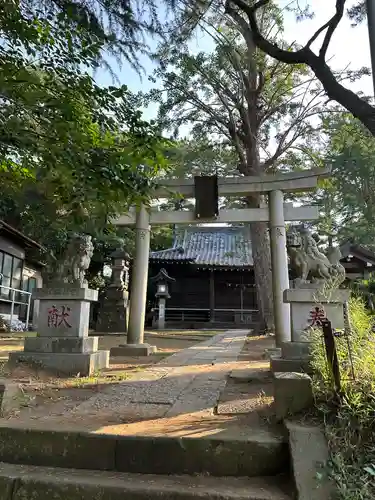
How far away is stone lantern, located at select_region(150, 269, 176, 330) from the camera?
22.7 m

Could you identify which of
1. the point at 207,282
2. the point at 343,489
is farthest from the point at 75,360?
the point at 207,282

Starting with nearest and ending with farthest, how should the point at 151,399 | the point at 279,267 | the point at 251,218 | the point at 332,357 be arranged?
1. the point at 332,357
2. the point at 151,399
3. the point at 279,267
4. the point at 251,218

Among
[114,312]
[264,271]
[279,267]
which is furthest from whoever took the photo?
[114,312]

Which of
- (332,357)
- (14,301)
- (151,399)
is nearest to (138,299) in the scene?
(151,399)

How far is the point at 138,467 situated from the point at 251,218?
771 centimetres

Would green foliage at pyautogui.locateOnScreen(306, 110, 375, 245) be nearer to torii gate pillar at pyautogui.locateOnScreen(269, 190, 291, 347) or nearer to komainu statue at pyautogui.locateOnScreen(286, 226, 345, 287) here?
torii gate pillar at pyautogui.locateOnScreen(269, 190, 291, 347)

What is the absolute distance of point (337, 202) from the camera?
22.4 m

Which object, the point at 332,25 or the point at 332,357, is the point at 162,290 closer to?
the point at 332,25

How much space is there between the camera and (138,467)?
8.88 ft

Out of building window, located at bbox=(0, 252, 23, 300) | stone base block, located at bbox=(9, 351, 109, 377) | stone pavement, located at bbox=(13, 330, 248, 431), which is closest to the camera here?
stone pavement, located at bbox=(13, 330, 248, 431)

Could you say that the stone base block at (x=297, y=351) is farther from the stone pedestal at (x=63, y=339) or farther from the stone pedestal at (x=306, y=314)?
the stone pedestal at (x=63, y=339)

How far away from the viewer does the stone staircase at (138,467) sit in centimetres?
239

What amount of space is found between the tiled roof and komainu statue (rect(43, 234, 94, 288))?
1660 centimetres

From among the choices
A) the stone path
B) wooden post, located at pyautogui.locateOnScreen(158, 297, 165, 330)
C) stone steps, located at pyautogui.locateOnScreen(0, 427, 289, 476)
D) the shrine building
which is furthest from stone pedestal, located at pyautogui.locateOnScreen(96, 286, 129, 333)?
stone steps, located at pyautogui.locateOnScreen(0, 427, 289, 476)
